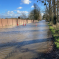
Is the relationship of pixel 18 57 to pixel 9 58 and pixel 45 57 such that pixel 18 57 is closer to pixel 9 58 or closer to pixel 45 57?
pixel 9 58

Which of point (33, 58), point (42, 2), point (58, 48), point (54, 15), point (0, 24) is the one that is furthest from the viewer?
point (0, 24)

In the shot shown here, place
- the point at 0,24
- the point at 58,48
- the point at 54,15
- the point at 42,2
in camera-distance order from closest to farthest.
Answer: the point at 58,48, the point at 42,2, the point at 54,15, the point at 0,24

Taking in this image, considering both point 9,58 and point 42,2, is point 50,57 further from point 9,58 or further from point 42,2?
point 42,2

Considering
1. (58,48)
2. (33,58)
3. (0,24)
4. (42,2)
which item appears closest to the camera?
(33,58)

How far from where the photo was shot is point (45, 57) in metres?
4.30

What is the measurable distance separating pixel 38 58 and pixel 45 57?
1.08 ft

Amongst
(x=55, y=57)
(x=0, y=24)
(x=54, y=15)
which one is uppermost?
(x=54, y=15)

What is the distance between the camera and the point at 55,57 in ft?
14.1

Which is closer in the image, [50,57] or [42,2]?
[50,57]

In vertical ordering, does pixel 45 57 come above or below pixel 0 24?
below

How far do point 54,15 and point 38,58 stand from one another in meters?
15.8

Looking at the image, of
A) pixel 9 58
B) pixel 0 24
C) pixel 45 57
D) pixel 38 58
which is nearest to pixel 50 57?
pixel 45 57

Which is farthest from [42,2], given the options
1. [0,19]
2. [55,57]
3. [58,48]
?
[0,19]

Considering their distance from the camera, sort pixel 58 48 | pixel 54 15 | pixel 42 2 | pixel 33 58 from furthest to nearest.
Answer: pixel 54 15, pixel 42 2, pixel 58 48, pixel 33 58
